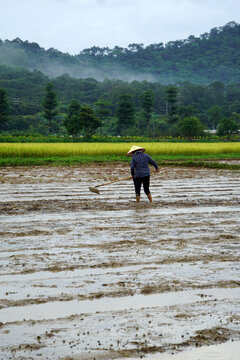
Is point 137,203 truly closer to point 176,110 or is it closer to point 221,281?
point 221,281

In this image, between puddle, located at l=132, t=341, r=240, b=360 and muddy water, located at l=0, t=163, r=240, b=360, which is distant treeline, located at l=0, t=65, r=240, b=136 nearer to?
muddy water, located at l=0, t=163, r=240, b=360

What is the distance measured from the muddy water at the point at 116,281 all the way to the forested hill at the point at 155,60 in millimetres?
171321

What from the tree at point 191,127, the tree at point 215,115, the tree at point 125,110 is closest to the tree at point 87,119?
the tree at point 191,127

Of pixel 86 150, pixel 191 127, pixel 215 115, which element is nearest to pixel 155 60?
pixel 215 115

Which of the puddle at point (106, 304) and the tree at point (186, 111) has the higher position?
the tree at point (186, 111)

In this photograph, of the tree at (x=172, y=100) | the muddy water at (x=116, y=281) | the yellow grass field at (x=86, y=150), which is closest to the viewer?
the muddy water at (x=116, y=281)

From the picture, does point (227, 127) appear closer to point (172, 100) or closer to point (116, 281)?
point (172, 100)

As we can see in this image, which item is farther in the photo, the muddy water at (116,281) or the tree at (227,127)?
the tree at (227,127)

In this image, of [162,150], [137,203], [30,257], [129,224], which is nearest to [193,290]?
[30,257]

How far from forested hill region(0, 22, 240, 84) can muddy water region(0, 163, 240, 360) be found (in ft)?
562

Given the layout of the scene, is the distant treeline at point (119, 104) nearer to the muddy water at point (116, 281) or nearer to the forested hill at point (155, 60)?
the forested hill at point (155, 60)

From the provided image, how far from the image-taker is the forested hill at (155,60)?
175 meters

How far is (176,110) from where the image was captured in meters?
76.6

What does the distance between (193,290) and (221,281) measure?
0.38 m
